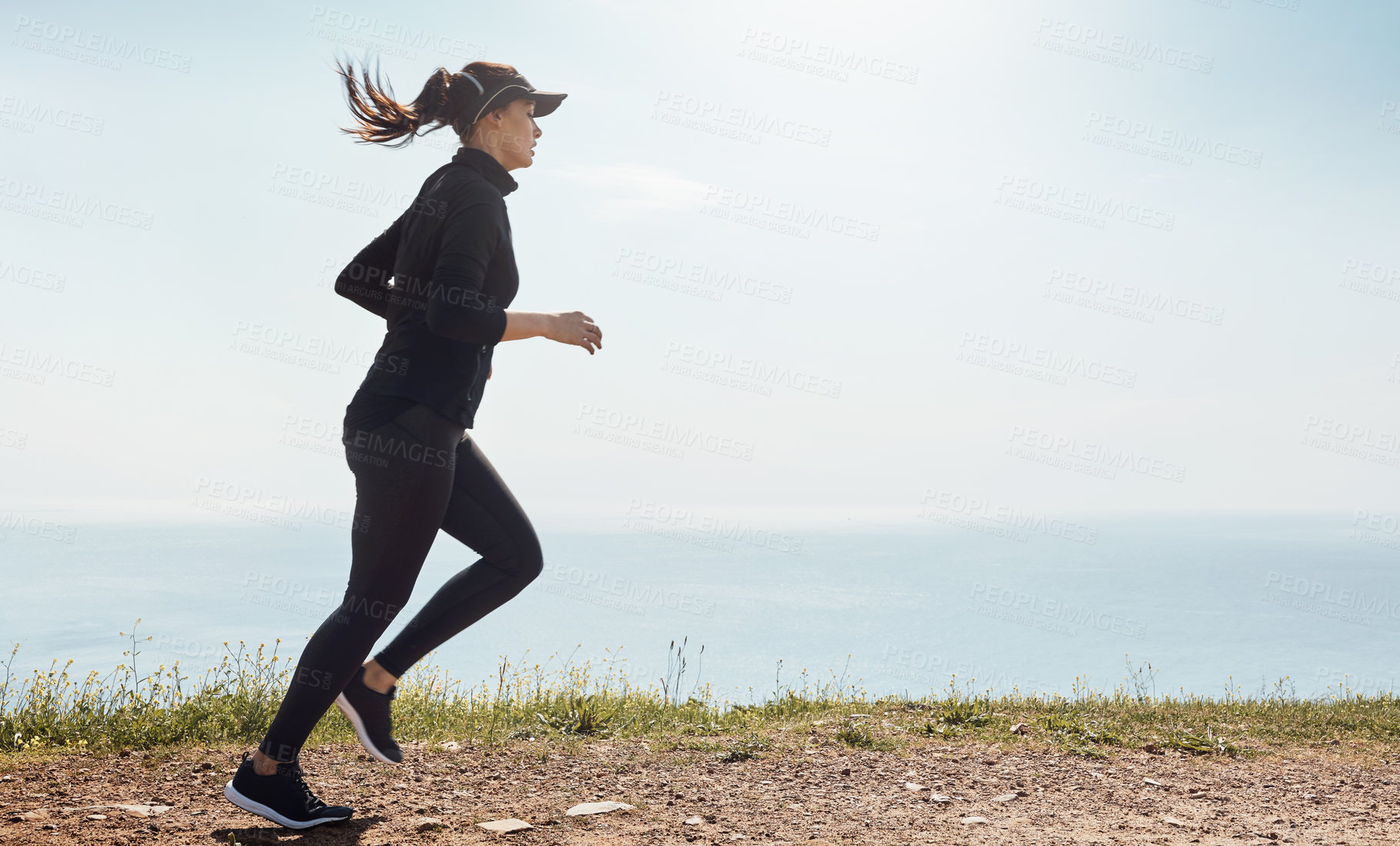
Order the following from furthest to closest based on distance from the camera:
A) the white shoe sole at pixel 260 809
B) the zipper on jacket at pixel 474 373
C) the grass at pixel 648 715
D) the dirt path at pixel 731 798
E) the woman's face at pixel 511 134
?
1. the grass at pixel 648 715
2. the woman's face at pixel 511 134
3. the dirt path at pixel 731 798
4. the zipper on jacket at pixel 474 373
5. the white shoe sole at pixel 260 809

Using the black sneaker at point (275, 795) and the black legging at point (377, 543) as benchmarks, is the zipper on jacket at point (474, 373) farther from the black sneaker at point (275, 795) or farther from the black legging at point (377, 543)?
the black sneaker at point (275, 795)

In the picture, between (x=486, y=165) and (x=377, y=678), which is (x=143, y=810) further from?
(x=486, y=165)

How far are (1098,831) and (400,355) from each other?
3.37 meters

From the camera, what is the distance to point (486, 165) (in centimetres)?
331

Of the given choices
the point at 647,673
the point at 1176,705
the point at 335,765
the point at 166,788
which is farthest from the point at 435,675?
the point at 1176,705

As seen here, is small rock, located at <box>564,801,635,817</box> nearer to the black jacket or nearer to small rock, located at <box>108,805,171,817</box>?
small rock, located at <box>108,805,171,817</box>

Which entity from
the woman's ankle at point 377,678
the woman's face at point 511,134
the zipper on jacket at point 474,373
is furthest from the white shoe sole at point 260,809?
the woman's face at point 511,134

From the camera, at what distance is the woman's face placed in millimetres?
3383

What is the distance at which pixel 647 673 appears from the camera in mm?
6336

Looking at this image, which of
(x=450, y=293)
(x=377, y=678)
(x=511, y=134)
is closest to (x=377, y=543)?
(x=377, y=678)

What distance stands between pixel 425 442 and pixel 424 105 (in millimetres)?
1474

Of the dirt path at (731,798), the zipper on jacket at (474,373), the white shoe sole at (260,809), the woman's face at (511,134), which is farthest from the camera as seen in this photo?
the woman's face at (511,134)

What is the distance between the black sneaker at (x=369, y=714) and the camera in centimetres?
323

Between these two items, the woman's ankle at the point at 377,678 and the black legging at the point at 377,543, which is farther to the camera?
the woman's ankle at the point at 377,678
